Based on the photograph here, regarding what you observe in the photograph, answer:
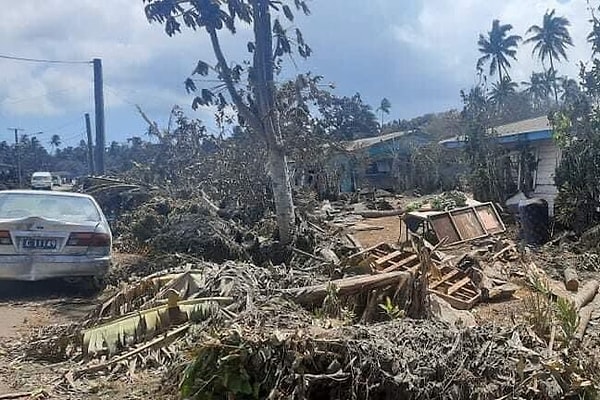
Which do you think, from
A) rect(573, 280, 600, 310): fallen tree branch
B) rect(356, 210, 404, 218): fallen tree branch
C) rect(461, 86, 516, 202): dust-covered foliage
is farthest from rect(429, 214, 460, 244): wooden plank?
rect(356, 210, 404, 218): fallen tree branch

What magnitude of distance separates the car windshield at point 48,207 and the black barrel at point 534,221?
9242 mm

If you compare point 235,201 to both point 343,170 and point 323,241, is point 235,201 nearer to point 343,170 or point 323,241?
point 323,241

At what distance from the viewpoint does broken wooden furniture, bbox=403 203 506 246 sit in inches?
504

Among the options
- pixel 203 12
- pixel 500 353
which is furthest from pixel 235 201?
pixel 500 353

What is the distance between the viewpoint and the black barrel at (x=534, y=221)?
13.4 meters

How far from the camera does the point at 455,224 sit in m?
13.1

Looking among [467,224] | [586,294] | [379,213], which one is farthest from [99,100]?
[586,294]

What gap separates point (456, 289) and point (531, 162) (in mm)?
11365

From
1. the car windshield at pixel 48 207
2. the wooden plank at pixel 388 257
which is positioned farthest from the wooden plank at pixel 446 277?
the car windshield at pixel 48 207

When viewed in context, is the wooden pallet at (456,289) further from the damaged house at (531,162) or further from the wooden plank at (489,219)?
the damaged house at (531,162)

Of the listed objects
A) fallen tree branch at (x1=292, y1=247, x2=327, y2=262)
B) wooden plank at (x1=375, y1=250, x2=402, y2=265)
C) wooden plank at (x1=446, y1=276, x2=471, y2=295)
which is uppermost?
wooden plank at (x1=375, y1=250, x2=402, y2=265)

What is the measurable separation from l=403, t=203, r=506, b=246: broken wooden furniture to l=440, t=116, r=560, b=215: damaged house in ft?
10.6

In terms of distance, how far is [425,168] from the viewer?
107 ft

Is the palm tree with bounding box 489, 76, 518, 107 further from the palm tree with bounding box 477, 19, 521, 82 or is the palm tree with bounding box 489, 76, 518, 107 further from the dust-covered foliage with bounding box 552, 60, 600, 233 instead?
the dust-covered foliage with bounding box 552, 60, 600, 233
